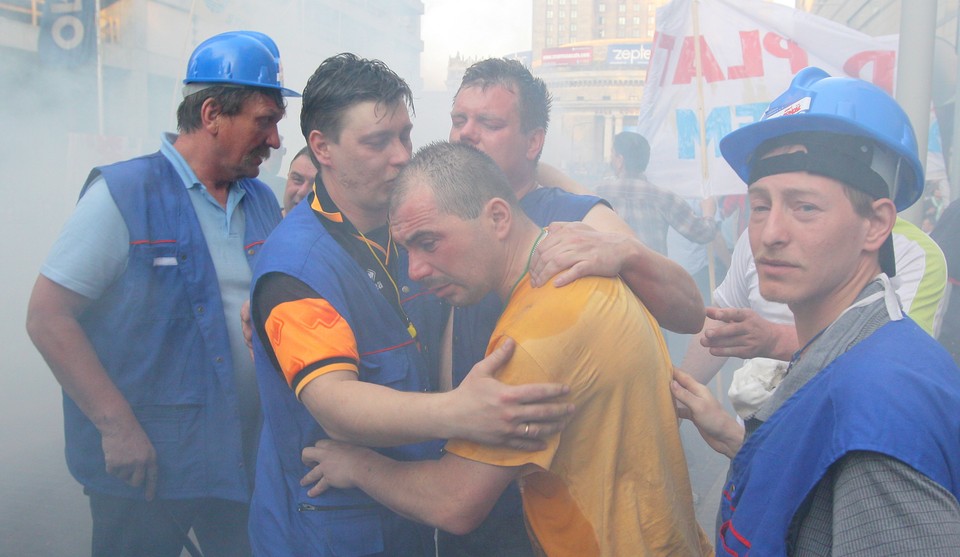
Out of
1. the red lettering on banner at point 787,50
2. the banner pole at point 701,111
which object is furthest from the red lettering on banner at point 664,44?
the red lettering on banner at point 787,50

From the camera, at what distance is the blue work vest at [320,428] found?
174cm

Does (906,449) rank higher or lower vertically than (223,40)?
lower

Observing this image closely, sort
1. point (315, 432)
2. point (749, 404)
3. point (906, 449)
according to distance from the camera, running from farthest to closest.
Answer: point (749, 404)
point (315, 432)
point (906, 449)

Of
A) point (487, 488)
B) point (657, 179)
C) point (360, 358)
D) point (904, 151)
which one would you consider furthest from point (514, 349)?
point (657, 179)

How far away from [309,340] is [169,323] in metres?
0.92

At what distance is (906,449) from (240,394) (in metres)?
1.98

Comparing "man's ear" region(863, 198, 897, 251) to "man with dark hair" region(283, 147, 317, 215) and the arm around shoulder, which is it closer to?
the arm around shoulder

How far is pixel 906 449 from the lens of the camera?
1.06 meters

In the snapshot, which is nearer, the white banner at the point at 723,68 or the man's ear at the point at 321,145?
the man's ear at the point at 321,145

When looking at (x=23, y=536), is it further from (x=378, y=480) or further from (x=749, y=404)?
(x=749, y=404)

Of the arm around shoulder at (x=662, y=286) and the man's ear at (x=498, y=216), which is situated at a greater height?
the man's ear at (x=498, y=216)

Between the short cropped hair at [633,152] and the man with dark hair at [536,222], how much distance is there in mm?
3018

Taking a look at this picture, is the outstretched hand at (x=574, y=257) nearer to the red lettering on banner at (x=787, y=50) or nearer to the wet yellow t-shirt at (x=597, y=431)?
the wet yellow t-shirt at (x=597, y=431)

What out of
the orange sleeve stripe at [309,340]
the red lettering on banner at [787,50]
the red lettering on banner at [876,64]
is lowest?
the orange sleeve stripe at [309,340]
